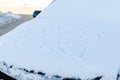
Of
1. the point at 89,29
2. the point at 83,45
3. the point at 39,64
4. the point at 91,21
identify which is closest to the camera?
the point at 39,64

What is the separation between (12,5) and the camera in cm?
1423

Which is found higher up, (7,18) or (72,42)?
(72,42)

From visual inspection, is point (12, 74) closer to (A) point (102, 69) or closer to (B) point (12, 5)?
(A) point (102, 69)

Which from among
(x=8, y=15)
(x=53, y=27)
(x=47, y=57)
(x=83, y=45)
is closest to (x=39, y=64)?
(x=47, y=57)

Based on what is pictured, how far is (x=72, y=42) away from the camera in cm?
329

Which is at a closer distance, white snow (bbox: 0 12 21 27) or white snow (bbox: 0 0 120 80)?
white snow (bbox: 0 0 120 80)

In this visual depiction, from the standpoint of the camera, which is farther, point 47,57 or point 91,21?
point 91,21

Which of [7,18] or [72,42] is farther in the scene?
[7,18]

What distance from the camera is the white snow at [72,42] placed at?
2.87 m

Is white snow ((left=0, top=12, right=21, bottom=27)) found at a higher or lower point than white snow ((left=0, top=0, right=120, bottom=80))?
lower

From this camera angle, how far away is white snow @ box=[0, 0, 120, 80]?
2.87 metres

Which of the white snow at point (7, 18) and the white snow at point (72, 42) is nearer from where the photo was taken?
the white snow at point (72, 42)

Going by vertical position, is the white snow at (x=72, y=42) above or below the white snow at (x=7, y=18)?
above

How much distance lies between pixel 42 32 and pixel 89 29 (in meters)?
0.56
